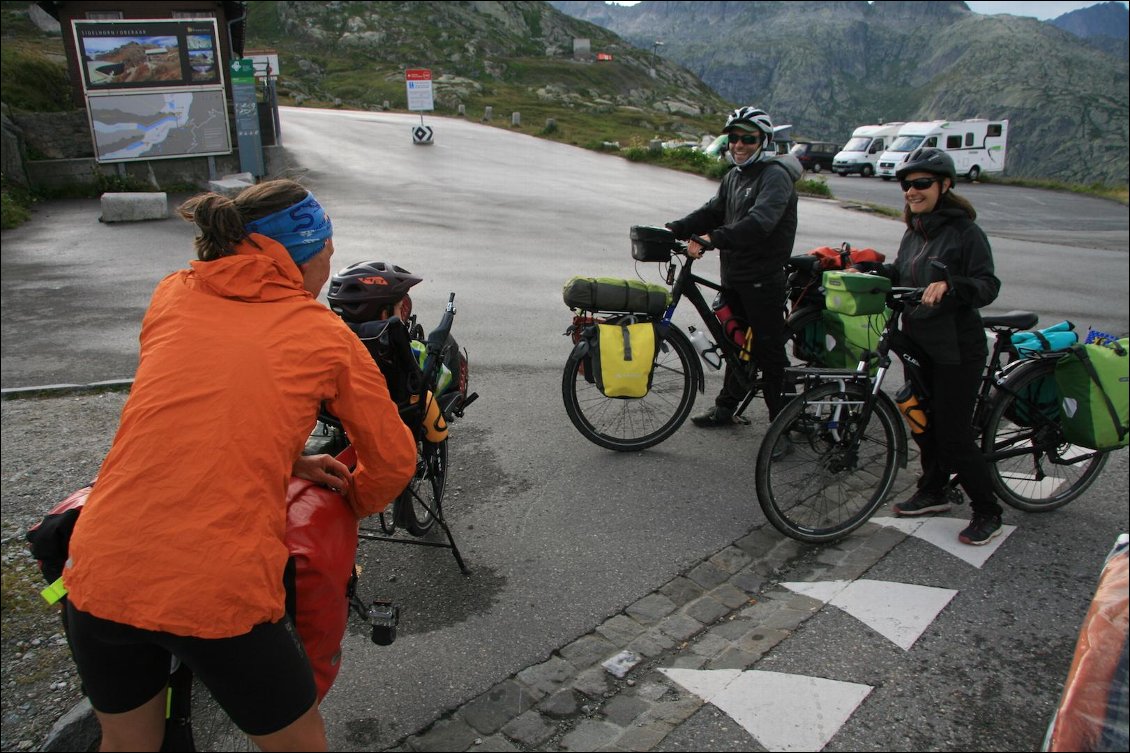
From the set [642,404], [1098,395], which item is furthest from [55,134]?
[1098,395]

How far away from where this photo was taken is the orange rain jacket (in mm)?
1841

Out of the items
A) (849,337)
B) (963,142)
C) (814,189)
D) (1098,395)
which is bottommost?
(1098,395)

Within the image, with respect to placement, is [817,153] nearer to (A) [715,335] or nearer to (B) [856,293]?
(A) [715,335]

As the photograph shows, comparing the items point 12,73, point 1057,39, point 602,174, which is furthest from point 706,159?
point 1057,39

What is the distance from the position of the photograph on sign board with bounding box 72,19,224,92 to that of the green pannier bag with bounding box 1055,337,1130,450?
1648 centimetres

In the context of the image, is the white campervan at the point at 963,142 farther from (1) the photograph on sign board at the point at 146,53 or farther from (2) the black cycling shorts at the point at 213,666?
(2) the black cycling shorts at the point at 213,666

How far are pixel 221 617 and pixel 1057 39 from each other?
116 meters

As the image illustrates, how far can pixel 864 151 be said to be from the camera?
3931 centimetres

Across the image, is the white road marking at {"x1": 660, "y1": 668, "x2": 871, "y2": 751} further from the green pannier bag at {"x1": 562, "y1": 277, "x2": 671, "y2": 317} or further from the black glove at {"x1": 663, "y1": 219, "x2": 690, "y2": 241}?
the black glove at {"x1": 663, "y1": 219, "x2": 690, "y2": 241}

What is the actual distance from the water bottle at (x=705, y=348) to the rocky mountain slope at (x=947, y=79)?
4642 centimetres

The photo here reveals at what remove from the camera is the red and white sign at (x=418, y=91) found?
29.1 metres

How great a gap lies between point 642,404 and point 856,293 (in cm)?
183

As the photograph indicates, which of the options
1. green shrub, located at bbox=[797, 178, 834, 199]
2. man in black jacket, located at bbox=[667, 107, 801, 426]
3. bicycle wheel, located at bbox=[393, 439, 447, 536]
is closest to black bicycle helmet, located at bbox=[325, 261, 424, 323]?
bicycle wheel, located at bbox=[393, 439, 447, 536]

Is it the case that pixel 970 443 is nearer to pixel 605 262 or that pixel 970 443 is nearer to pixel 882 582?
pixel 882 582
